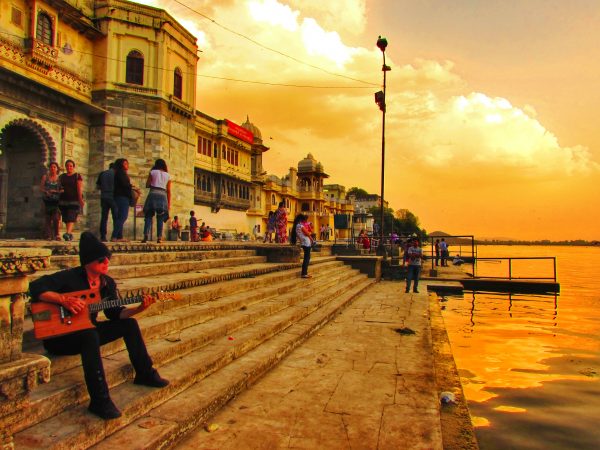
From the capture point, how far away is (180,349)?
3883mm

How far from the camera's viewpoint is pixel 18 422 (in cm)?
228

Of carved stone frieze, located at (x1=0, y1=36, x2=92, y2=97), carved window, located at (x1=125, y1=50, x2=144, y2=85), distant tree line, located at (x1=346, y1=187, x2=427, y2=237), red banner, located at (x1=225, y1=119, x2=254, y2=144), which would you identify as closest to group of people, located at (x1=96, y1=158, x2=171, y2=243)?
carved stone frieze, located at (x1=0, y1=36, x2=92, y2=97)

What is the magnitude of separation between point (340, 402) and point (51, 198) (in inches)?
282

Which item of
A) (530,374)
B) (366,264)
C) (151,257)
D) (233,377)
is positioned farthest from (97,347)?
(366,264)

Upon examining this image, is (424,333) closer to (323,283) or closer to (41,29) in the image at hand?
(323,283)

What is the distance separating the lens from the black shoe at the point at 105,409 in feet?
8.54

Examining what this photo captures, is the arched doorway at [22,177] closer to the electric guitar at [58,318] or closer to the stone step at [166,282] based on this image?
the stone step at [166,282]

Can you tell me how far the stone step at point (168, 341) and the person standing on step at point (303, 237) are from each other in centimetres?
212

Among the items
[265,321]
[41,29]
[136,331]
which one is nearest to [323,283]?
[265,321]

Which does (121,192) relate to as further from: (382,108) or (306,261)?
(382,108)

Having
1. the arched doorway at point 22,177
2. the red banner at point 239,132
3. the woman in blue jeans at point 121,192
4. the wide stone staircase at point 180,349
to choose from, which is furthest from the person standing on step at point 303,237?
the red banner at point 239,132

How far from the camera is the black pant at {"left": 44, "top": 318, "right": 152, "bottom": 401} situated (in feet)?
8.66

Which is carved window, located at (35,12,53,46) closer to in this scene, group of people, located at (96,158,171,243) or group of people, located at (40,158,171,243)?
group of people, located at (40,158,171,243)

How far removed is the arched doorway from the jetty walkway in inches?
419
